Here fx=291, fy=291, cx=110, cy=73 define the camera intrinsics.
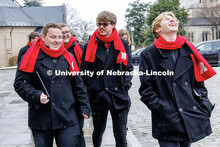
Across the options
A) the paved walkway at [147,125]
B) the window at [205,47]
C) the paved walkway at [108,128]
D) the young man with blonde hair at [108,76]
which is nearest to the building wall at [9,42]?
the window at [205,47]

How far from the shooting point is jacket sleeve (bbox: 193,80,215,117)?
295cm

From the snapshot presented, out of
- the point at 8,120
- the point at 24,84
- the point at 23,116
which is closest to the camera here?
the point at 24,84

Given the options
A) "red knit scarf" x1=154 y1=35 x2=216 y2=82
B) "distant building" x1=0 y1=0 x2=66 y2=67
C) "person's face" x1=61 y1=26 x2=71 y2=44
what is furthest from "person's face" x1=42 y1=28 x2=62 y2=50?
"distant building" x1=0 y1=0 x2=66 y2=67

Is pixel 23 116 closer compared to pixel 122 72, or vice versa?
pixel 122 72

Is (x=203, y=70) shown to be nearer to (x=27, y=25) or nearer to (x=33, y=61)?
(x=33, y=61)

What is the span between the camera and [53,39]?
3.29 metres

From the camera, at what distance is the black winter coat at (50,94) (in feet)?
10.3

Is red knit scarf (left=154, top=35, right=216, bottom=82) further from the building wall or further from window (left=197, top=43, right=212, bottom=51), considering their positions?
the building wall

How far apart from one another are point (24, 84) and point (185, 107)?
171 cm

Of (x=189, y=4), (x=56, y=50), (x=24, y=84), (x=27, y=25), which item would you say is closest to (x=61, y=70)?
(x=56, y=50)

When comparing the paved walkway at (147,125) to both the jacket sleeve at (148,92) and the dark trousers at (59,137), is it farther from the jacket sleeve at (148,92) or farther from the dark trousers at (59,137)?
the jacket sleeve at (148,92)

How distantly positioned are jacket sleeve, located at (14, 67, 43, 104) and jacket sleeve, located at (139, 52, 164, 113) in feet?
3.59

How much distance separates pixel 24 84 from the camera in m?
3.14

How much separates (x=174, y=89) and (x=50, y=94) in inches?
52.1
